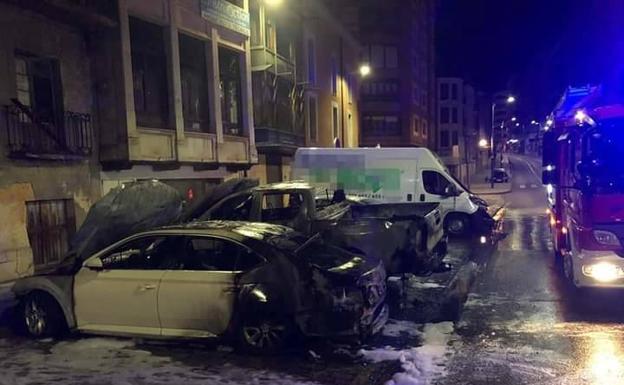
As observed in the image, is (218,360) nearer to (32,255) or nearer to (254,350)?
(254,350)

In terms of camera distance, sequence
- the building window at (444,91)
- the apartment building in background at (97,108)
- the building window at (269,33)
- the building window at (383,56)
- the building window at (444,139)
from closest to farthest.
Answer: the apartment building in background at (97,108) → the building window at (269,33) → the building window at (383,56) → the building window at (444,139) → the building window at (444,91)

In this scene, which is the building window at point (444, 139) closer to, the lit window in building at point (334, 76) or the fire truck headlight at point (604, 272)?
the lit window in building at point (334, 76)

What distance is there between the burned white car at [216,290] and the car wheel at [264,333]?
0.01 metres

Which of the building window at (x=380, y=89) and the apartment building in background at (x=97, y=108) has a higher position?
the building window at (x=380, y=89)

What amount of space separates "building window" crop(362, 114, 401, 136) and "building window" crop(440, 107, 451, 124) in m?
23.3

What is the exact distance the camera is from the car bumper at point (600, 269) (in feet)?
24.4

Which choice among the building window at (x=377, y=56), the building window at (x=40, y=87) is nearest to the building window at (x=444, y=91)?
the building window at (x=377, y=56)

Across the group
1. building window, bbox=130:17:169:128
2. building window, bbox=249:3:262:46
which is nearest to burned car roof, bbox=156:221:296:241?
building window, bbox=130:17:169:128

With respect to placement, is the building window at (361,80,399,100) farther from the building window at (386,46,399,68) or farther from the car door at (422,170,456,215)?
the car door at (422,170,456,215)

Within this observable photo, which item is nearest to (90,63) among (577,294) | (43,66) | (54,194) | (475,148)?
(43,66)

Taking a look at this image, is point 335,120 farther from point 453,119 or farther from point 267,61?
point 453,119

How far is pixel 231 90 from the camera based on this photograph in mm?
19453

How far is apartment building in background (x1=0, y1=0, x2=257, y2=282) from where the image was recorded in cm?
1084

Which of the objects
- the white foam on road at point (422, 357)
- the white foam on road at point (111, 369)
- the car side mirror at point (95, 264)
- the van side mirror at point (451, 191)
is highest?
the van side mirror at point (451, 191)
